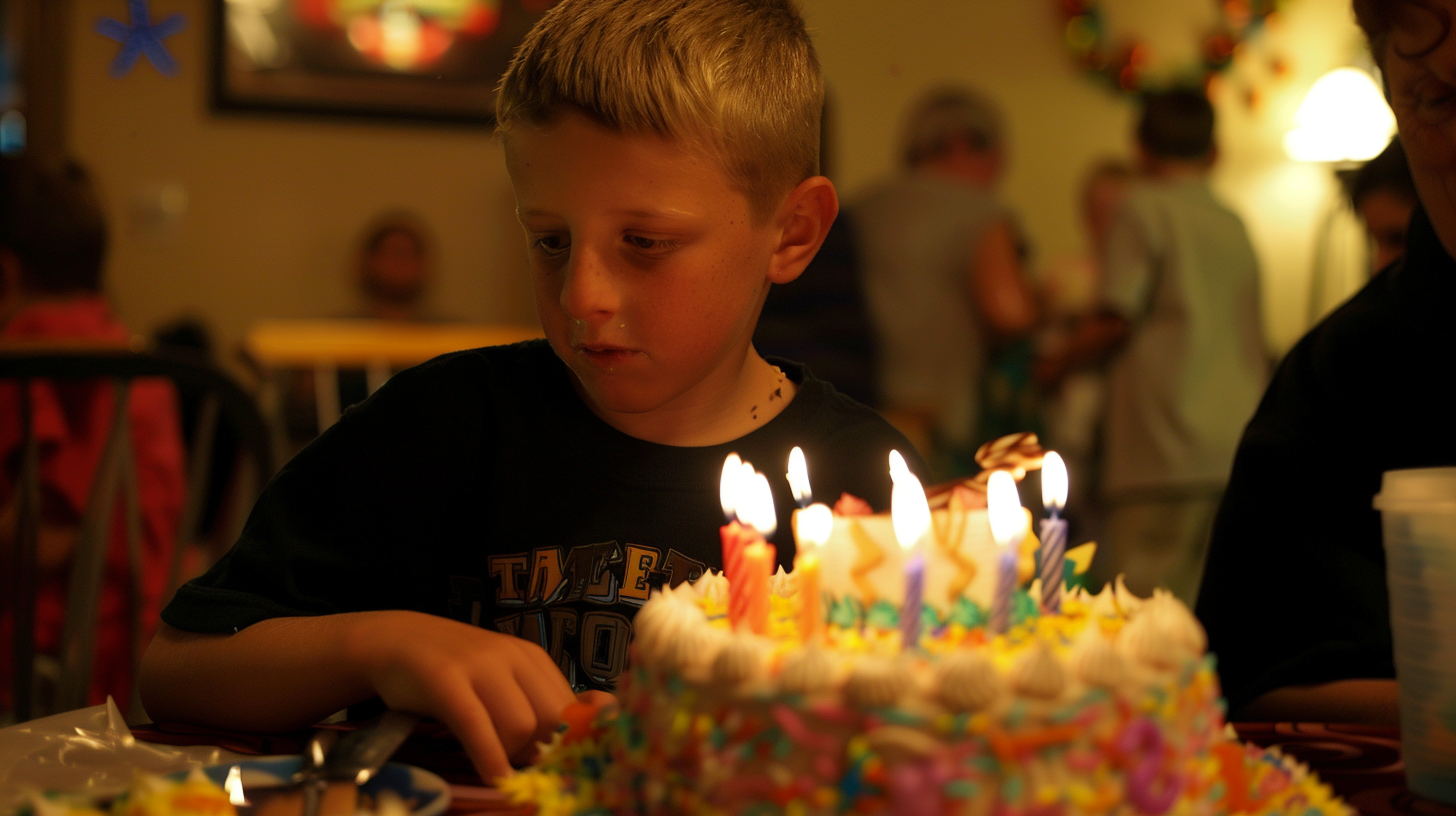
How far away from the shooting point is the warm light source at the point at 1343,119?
4898mm

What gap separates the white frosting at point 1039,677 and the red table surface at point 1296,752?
0.26 meters

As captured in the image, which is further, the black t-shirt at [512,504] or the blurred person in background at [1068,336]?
the blurred person in background at [1068,336]

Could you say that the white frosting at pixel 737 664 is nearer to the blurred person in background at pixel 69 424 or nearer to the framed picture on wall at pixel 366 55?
the blurred person in background at pixel 69 424

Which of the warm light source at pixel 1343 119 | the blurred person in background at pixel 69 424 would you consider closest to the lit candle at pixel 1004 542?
the blurred person in background at pixel 69 424

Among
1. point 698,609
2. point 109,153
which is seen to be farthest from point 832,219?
point 109,153

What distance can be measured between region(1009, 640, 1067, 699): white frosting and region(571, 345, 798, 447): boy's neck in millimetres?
534

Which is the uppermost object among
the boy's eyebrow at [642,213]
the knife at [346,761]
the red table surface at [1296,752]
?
the boy's eyebrow at [642,213]

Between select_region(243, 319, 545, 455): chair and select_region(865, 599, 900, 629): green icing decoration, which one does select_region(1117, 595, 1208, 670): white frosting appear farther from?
select_region(243, 319, 545, 455): chair

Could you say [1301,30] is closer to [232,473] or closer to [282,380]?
[282,380]

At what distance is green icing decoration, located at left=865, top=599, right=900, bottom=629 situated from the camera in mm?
577

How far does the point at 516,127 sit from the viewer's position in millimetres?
865

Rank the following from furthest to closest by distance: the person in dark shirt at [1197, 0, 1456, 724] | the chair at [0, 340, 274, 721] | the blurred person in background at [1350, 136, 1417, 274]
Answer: the blurred person in background at [1350, 136, 1417, 274], the chair at [0, 340, 274, 721], the person in dark shirt at [1197, 0, 1456, 724]

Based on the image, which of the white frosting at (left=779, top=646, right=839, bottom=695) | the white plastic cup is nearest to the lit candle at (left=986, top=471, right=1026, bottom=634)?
the white frosting at (left=779, top=646, right=839, bottom=695)

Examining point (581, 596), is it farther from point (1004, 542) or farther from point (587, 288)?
point (1004, 542)
